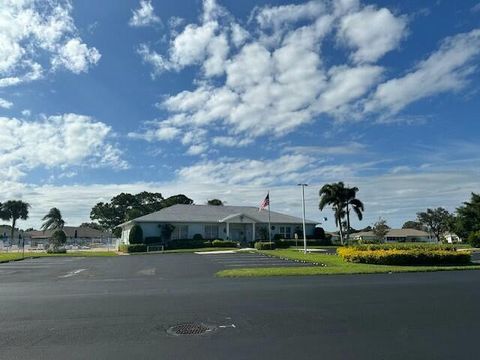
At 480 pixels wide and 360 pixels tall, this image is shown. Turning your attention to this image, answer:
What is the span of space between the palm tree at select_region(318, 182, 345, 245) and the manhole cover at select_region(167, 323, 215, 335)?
5572 cm

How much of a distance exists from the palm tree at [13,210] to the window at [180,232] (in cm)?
6127

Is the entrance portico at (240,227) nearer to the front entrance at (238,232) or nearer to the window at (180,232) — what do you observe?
the front entrance at (238,232)

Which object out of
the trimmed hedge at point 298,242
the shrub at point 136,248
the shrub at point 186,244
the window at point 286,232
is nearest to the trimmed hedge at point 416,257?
the shrub at point 136,248

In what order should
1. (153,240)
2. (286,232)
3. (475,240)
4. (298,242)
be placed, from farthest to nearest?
(286,232)
(298,242)
(153,240)
(475,240)

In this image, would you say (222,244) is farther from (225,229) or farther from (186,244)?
(225,229)

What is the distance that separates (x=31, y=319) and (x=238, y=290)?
6.11m

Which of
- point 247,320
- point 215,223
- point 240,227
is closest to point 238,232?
point 240,227

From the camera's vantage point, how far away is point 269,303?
1152 cm

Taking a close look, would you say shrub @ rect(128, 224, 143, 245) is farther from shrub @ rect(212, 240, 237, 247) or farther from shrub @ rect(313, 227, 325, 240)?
shrub @ rect(313, 227, 325, 240)

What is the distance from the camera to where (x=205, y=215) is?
193 ft

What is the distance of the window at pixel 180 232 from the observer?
5475cm

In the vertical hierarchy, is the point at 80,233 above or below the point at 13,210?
below

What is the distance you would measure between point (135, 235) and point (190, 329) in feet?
142

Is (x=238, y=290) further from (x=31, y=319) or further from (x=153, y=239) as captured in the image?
(x=153, y=239)
